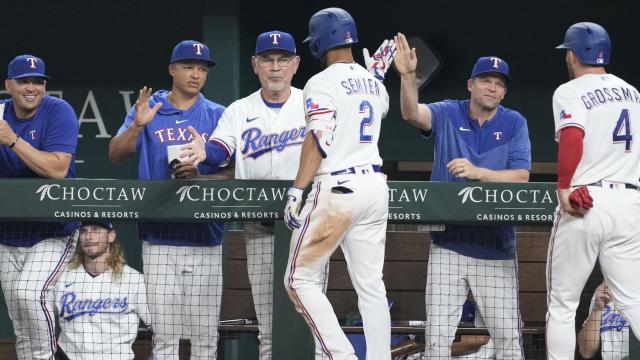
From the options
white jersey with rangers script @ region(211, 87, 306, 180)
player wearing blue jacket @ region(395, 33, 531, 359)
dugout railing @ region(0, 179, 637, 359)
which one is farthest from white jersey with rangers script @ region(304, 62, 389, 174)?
white jersey with rangers script @ region(211, 87, 306, 180)

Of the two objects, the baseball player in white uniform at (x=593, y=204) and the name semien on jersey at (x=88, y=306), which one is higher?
the baseball player in white uniform at (x=593, y=204)

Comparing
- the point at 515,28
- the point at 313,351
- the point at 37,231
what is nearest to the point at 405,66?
the point at 313,351

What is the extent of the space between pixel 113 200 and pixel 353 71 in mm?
1321

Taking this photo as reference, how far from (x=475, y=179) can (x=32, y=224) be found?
2.23m

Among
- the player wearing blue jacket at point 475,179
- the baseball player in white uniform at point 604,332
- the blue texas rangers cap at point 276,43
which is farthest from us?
the blue texas rangers cap at point 276,43

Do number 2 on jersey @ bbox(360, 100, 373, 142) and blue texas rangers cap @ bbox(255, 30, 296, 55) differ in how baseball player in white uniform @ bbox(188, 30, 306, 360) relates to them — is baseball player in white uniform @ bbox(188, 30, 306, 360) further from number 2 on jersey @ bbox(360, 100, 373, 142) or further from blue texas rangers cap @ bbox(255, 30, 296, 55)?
number 2 on jersey @ bbox(360, 100, 373, 142)

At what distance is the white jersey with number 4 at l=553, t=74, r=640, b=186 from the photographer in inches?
202

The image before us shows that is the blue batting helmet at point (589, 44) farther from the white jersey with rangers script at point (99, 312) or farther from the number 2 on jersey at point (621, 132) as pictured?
the white jersey with rangers script at point (99, 312)

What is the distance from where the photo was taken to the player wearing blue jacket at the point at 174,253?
5.68 m

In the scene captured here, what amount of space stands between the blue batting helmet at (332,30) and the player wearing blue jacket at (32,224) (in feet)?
4.96

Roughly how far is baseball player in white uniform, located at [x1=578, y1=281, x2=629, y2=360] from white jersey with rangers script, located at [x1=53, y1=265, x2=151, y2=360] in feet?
7.71

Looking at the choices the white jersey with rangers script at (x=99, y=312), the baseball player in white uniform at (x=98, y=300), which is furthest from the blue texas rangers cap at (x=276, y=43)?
the white jersey with rangers script at (x=99, y=312)

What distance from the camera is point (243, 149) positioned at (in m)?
5.91

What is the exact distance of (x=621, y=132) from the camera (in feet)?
16.9
